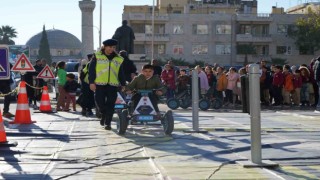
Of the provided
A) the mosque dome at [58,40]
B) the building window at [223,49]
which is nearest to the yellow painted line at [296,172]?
the building window at [223,49]

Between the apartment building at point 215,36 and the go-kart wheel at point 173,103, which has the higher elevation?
the apartment building at point 215,36

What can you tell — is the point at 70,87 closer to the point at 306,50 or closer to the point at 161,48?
the point at 161,48

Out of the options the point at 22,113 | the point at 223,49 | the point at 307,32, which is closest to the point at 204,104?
the point at 22,113

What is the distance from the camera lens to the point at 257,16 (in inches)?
3322

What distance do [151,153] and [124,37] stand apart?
13188mm

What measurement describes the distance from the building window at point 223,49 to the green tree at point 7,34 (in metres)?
58.8

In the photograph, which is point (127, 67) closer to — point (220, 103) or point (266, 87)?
point (220, 103)

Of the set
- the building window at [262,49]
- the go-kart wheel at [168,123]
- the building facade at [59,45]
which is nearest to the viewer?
the go-kart wheel at [168,123]

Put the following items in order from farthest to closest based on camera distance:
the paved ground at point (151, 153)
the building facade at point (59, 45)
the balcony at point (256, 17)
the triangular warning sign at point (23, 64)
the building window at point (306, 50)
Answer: the building facade at point (59, 45) < the balcony at point (256, 17) < the building window at point (306, 50) < the triangular warning sign at point (23, 64) < the paved ground at point (151, 153)

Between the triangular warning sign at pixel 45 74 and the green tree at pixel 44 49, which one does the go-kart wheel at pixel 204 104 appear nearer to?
the triangular warning sign at pixel 45 74

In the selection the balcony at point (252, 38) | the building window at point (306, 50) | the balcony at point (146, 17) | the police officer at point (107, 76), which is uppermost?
the balcony at point (146, 17)

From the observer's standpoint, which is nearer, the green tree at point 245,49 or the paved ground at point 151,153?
the paved ground at point 151,153

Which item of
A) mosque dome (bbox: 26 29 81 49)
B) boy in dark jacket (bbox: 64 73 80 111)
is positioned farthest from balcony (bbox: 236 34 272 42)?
mosque dome (bbox: 26 29 81 49)

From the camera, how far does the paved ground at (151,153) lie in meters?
8.19
